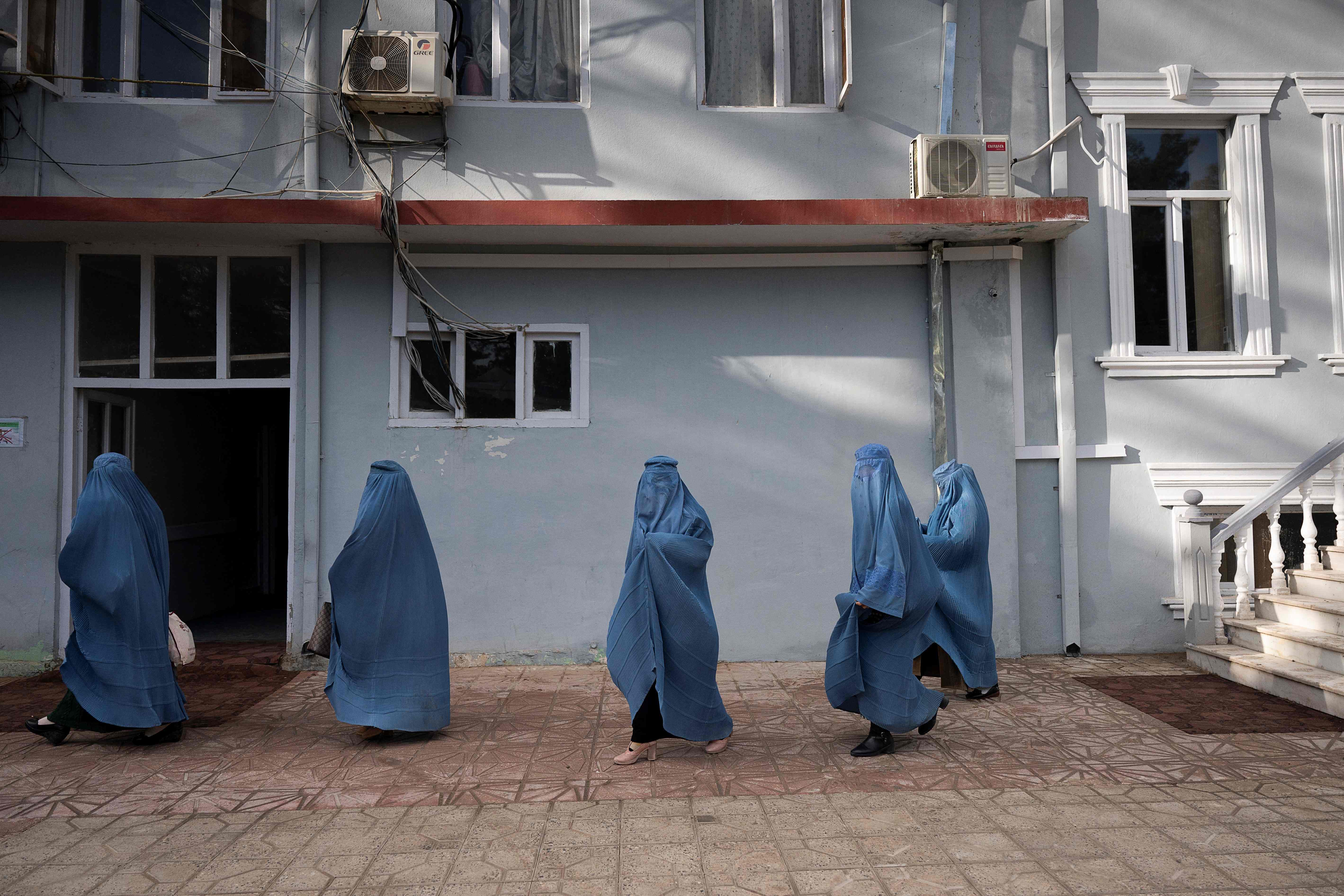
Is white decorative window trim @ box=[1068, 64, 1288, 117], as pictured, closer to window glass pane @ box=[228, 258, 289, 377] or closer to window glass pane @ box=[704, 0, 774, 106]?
window glass pane @ box=[704, 0, 774, 106]

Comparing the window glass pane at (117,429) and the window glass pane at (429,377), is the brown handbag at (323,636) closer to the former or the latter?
the window glass pane at (429,377)

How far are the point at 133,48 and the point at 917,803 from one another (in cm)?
792

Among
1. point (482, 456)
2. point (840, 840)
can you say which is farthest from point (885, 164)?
point (840, 840)

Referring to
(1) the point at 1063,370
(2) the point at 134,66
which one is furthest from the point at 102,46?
(1) the point at 1063,370

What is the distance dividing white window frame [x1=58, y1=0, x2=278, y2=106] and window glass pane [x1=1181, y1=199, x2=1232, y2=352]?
7.81 metres

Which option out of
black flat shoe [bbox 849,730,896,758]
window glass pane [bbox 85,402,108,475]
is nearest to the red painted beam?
window glass pane [bbox 85,402,108,475]

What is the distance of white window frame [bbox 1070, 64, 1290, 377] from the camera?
24.0ft

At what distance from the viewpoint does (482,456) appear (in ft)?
23.1

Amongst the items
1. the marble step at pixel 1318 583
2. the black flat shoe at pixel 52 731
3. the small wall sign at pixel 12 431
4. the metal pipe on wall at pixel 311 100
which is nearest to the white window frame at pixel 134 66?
the metal pipe on wall at pixel 311 100

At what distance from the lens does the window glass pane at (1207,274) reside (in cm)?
757

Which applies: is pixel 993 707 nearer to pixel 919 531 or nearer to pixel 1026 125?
pixel 919 531

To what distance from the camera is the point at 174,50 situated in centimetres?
709

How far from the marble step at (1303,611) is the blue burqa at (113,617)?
24.6 ft

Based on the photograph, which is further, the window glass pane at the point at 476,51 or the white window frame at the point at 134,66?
the window glass pane at the point at 476,51
